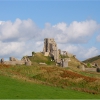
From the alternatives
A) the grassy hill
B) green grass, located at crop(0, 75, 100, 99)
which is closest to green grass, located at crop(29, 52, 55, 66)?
the grassy hill

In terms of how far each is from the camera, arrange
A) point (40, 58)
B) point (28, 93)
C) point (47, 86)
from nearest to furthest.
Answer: point (28, 93)
point (47, 86)
point (40, 58)

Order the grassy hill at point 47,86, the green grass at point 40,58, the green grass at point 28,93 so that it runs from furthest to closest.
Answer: the green grass at point 40,58 → the grassy hill at point 47,86 → the green grass at point 28,93

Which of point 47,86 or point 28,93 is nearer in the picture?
point 28,93

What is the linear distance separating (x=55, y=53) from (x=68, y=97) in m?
98.7

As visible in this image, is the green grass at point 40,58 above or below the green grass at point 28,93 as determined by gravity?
above

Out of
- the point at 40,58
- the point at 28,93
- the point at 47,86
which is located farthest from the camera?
the point at 40,58

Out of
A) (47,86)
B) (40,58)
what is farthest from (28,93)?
(40,58)

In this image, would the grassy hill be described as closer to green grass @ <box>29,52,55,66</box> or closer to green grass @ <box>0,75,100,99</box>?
green grass @ <box>0,75,100,99</box>


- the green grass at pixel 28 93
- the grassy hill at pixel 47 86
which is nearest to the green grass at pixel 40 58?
the grassy hill at pixel 47 86

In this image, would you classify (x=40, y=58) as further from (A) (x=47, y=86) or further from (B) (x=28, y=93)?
(B) (x=28, y=93)

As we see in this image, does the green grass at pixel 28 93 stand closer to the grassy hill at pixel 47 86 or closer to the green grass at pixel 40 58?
the grassy hill at pixel 47 86

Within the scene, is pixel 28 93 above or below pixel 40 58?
below

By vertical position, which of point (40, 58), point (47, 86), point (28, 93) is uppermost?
point (40, 58)

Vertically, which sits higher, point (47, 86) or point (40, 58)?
point (40, 58)
